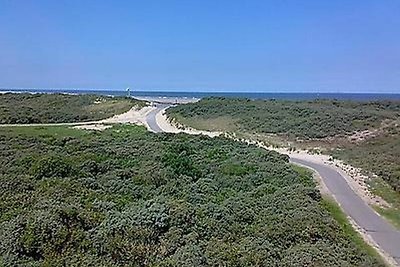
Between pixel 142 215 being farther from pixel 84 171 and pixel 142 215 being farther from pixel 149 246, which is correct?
pixel 84 171

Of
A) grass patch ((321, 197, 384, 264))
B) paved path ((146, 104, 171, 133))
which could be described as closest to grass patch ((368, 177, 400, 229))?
grass patch ((321, 197, 384, 264))

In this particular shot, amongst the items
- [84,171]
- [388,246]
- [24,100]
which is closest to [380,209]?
[388,246]

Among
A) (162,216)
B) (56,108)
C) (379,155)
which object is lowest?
(379,155)

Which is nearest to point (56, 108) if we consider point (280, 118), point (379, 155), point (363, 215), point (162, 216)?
point (280, 118)

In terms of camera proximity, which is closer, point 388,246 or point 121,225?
point 121,225

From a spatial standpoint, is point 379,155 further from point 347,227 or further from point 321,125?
point 347,227

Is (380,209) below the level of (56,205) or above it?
below

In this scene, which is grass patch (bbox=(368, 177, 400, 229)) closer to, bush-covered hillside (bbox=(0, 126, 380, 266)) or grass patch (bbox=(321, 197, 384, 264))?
grass patch (bbox=(321, 197, 384, 264))
